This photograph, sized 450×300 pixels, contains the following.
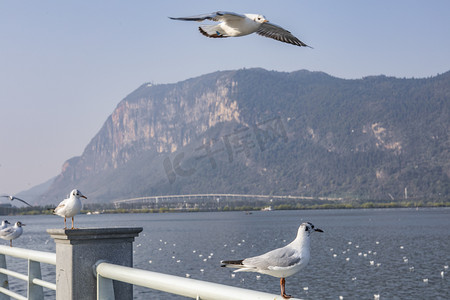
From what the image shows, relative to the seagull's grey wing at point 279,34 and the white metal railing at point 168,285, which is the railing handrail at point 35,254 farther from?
the seagull's grey wing at point 279,34

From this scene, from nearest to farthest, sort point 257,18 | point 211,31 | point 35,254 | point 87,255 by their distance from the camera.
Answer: point 87,255 → point 257,18 → point 211,31 → point 35,254

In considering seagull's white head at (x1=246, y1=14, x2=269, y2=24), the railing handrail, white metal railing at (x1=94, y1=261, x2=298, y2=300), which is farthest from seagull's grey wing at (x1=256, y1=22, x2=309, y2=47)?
the railing handrail

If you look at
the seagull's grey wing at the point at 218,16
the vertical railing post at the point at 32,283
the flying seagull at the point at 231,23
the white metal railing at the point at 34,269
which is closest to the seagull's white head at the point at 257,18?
the flying seagull at the point at 231,23

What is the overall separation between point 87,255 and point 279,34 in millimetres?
2745

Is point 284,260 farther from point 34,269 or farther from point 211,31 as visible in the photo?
point 34,269

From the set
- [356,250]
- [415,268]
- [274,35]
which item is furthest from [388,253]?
[274,35]

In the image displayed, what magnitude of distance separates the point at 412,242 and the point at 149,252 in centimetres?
2767

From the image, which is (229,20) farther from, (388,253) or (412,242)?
(412,242)

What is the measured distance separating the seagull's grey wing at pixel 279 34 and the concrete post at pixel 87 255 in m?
2.27

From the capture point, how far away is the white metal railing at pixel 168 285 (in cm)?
337

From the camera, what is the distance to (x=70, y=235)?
4.94m

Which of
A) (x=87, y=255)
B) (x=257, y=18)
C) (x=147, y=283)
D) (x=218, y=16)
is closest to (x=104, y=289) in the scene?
(x=87, y=255)

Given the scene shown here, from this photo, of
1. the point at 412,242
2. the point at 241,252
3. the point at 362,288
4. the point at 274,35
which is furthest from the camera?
the point at 412,242

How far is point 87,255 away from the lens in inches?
196
